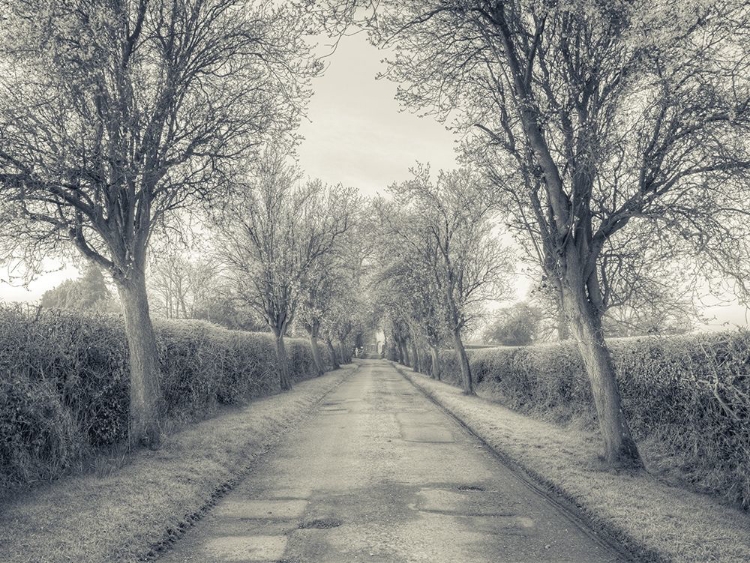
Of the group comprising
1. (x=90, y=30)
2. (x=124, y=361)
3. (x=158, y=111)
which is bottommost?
(x=124, y=361)

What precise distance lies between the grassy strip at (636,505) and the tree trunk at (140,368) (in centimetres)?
711

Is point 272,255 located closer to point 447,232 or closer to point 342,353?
point 447,232

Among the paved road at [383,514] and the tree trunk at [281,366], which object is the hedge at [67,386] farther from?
the tree trunk at [281,366]

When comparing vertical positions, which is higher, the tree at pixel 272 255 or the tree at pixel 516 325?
the tree at pixel 272 255

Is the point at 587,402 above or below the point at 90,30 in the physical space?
below

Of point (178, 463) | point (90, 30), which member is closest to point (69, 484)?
point (178, 463)

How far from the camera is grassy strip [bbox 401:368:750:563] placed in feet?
17.5

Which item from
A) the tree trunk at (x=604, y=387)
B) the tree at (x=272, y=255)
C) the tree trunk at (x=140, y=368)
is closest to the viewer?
the tree trunk at (x=604, y=387)

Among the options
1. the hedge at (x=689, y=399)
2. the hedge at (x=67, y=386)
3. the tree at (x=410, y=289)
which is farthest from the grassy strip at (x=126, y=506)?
the tree at (x=410, y=289)

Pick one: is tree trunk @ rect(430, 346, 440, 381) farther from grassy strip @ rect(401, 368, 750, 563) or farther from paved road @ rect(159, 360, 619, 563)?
paved road @ rect(159, 360, 619, 563)

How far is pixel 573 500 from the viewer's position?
7.25 m

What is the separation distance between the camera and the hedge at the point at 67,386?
284 inches

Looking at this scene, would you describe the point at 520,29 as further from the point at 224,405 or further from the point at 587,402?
the point at 224,405

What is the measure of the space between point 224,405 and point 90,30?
1199 centimetres
